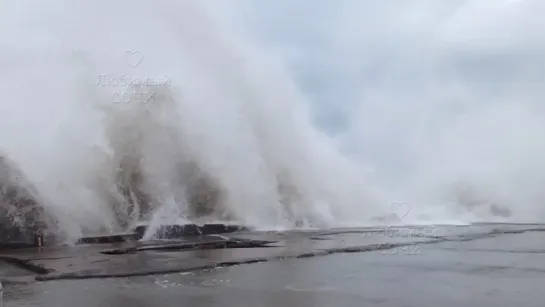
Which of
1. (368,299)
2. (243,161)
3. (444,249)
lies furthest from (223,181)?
(368,299)

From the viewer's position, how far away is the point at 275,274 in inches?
300

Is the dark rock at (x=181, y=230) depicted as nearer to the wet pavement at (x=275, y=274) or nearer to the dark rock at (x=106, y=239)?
the dark rock at (x=106, y=239)

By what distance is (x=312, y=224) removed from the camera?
1867 centimetres

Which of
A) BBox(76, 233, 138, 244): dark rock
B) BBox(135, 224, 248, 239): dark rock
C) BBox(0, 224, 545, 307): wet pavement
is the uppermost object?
BBox(135, 224, 248, 239): dark rock

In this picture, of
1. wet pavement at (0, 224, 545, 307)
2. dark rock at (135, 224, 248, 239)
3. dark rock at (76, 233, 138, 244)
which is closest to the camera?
wet pavement at (0, 224, 545, 307)

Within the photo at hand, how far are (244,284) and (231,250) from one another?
372 cm

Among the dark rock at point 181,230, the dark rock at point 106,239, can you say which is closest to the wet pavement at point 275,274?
the dark rock at point 106,239

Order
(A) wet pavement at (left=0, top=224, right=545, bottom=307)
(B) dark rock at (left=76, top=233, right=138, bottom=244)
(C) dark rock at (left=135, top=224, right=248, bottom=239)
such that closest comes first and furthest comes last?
(A) wet pavement at (left=0, top=224, right=545, bottom=307), (B) dark rock at (left=76, top=233, right=138, bottom=244), (C) dark rock at (left=135, top=224, right=248, bottom=239)

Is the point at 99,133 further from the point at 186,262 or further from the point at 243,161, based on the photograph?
the point at 186,262

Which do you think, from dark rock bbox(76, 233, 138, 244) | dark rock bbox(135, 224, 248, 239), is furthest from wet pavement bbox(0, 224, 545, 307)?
dark rock bbox(135, 224, 248, 239)

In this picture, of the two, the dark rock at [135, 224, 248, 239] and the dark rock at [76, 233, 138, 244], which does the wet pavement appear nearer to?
the dark rock at [76, 233, 138, 244]

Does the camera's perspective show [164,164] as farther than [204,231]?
Yes

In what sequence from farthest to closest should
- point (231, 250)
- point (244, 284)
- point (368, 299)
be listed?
point (231, 250), point (244, 284), point (368, 299)

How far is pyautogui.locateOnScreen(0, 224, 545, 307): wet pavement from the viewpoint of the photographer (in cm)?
599
